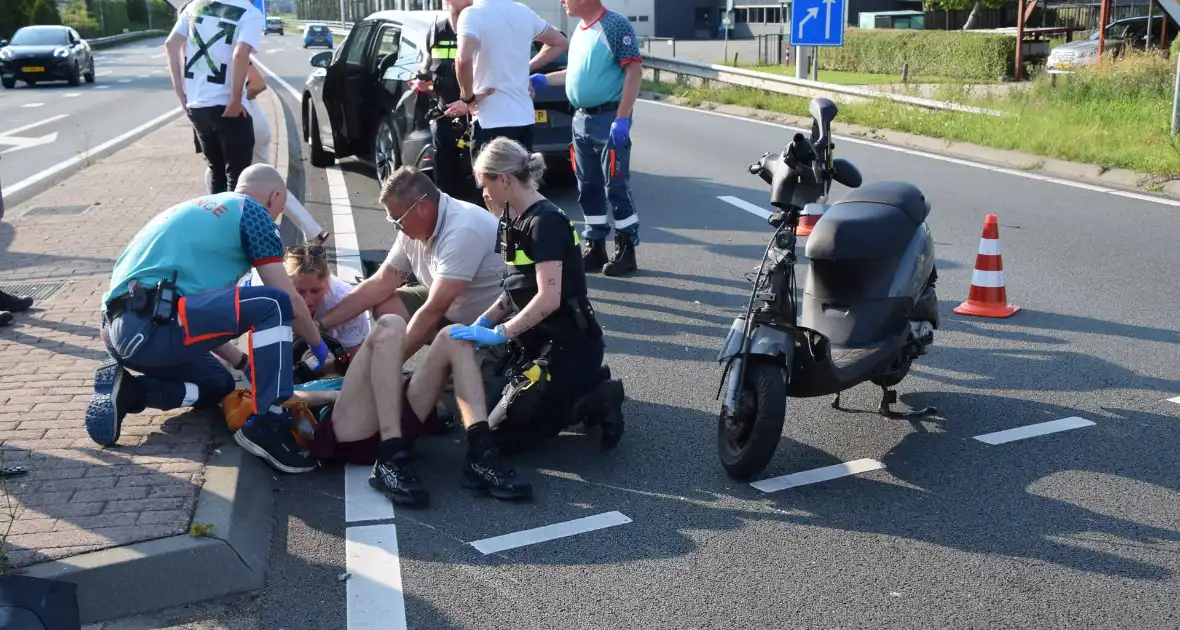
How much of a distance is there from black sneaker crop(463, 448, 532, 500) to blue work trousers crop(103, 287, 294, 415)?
91 centimetres

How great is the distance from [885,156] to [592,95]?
666cm

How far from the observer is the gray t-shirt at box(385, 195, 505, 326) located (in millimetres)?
5410

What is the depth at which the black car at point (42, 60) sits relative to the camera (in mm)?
32125

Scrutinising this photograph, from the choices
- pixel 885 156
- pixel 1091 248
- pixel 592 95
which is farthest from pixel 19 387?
pixel 885 156

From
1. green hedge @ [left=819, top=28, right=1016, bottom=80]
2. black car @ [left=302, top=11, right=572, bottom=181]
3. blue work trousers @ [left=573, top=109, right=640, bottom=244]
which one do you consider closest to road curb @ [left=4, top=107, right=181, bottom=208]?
black car @ [left=302, top=11, right=572, bottom=181]

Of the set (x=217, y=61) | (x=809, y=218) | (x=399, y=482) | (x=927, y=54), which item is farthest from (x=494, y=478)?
(x=927, y=54)

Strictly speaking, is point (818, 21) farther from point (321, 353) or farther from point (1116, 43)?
point (321, 353)

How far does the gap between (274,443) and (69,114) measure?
842 inches

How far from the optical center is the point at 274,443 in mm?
4984

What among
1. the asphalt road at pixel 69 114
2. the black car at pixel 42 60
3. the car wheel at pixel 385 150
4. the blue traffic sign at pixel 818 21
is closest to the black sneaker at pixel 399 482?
the car wheel at pixel 385 150

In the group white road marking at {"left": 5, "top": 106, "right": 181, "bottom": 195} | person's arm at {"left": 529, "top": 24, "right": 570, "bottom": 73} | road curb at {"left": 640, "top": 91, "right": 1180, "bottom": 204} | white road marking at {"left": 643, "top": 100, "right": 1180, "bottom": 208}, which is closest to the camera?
person's arm at {"left": 529, "top": 24, "right": 570, "bottom": 73}

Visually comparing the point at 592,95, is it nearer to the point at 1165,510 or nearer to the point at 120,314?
the point at 120,314

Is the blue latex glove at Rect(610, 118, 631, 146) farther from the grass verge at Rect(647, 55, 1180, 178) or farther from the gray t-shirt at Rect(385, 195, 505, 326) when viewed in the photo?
the grass verge at Rect(647, 55, 1180, 178)

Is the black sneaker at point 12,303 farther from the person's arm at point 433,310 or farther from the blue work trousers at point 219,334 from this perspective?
the person's arm at point 433,310
